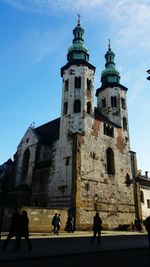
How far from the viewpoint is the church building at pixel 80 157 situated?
2534 cm

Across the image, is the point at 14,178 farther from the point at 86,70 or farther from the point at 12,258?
the point at 12,258

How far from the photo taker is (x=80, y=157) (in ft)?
85.0

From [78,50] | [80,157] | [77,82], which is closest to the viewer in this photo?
[80,157]

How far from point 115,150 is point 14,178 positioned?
544 inches

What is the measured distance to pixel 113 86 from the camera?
3678cm

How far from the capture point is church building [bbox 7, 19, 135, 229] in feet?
83.1

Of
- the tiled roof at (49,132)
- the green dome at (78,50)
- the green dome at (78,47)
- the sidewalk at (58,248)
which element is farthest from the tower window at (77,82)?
the sidewalk at (58,248)

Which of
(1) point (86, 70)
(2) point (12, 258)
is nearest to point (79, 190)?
(1) point (86, 70)

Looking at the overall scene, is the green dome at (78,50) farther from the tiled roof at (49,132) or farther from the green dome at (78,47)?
the tiled roof at (49,132)

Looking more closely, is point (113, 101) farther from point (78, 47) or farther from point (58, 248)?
point (58, 248)

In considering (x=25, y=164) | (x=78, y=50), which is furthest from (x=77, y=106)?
(x=25, y=164)

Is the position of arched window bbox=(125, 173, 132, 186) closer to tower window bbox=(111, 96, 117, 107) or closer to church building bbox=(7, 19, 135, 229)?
church building bbox=(7, 19, 135, 229)

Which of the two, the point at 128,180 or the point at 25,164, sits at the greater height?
the point at 25,164

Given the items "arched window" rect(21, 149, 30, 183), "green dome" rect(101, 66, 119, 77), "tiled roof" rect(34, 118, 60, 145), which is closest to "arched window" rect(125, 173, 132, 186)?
"tiled roof" rect(34, 118, 60, 145)
